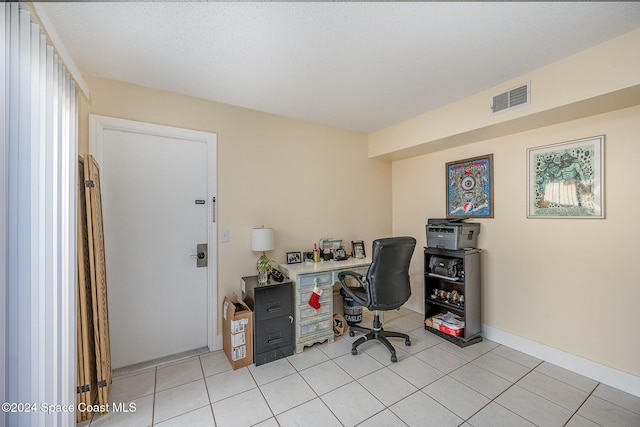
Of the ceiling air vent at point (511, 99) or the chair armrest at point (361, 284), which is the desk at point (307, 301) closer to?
the chair armrest at point (361, 284)

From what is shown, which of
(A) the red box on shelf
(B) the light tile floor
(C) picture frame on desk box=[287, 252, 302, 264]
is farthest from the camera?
(C) picture frame on desk box=[287, 252, 302, 264]

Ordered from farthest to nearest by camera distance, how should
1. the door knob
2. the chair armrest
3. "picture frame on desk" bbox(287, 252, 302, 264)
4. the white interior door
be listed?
"picture frame on desk" bbox(287, 252, 302, 264) → the door knob → the chair armrest → the white interior door

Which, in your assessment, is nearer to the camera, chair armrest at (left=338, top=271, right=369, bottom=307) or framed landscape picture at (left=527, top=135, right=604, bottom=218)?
framed landscape picture at (left=527, top=135, right=604, bottom=218)

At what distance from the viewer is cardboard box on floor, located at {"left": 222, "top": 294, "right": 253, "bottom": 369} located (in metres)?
2.27

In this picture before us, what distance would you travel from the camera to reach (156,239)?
2.40 meters

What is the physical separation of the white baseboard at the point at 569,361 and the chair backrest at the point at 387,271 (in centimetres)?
121

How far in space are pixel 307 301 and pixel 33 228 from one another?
204cm

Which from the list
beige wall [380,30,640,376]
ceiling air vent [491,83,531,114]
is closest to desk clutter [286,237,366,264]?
beige wall [380,30,640,376]

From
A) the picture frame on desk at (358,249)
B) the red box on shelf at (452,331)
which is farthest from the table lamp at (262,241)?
the red box on shelf at (452,331)

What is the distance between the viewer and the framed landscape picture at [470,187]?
2834 millimetres

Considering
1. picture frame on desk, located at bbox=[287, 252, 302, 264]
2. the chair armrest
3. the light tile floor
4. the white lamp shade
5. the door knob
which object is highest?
the white lamp shade

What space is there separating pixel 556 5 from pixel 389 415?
2720 millimetres

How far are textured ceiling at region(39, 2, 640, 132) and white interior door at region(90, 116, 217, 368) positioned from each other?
61cm

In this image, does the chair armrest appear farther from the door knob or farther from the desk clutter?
the door knob
